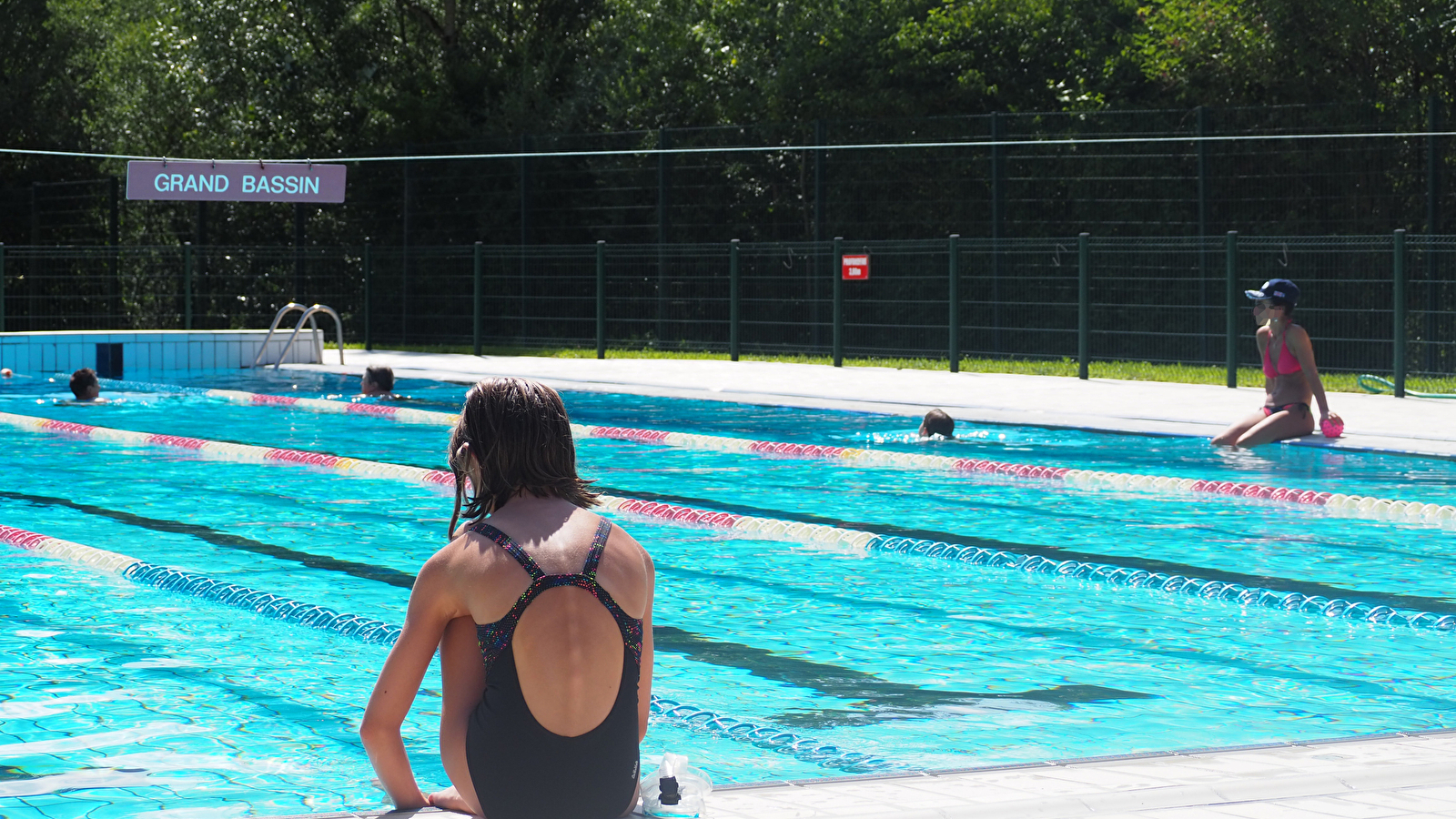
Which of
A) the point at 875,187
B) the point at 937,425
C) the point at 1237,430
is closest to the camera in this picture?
the point at 1237,430

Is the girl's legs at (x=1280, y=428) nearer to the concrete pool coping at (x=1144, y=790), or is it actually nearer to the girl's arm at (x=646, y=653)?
the concrete pool coping at (x=1144, y=790)

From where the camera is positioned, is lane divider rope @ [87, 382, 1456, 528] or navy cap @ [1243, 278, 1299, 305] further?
navy cap @ [1243, 278, 1299, 305]

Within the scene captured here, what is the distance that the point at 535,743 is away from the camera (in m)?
3.46

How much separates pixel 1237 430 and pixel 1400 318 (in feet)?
14.3

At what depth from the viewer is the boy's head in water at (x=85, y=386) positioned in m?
17.6

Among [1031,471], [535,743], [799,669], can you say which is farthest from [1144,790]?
[1031,471]

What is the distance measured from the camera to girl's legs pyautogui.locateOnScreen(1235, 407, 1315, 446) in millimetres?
12820

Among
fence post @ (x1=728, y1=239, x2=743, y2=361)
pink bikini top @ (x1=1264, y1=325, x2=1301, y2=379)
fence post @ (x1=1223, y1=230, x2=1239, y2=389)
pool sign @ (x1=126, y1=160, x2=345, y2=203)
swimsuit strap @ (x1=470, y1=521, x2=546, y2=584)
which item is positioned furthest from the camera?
pool sign @ (x1=126, y1=160, x2=345, y2=203)

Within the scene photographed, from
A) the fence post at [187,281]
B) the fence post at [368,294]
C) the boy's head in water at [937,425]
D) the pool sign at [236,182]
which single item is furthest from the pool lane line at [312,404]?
the fence post at [368,294]

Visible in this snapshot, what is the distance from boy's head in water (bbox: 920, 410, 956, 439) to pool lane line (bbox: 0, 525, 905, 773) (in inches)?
277

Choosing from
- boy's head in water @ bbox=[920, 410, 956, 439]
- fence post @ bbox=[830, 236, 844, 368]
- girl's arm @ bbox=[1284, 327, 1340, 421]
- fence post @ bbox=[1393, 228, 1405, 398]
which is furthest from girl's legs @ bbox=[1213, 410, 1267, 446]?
fence post @ bbox=[830, 236, 844, 368]

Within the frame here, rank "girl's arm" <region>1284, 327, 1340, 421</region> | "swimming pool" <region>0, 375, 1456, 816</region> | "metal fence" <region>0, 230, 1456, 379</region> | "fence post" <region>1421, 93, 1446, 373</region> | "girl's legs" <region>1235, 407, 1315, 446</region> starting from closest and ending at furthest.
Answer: "swimming pool" <region>0, 375, 1456, 816</region>
"girl's legs" <region>1235, 407, 1315, 446</region>
"girl's arm" <region>1284, 327, 1340, 421</region>
"metal fence" <region>0, 230, 1456, 379</region>
"fence post" <region>1421, 93, 1446, 373</region>

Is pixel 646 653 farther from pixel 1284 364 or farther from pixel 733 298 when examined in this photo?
pixel 733 298

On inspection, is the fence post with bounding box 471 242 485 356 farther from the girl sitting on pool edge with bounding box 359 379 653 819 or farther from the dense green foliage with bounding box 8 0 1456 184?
the girl sitting on pool edge with bounding box 359 379 653 819
